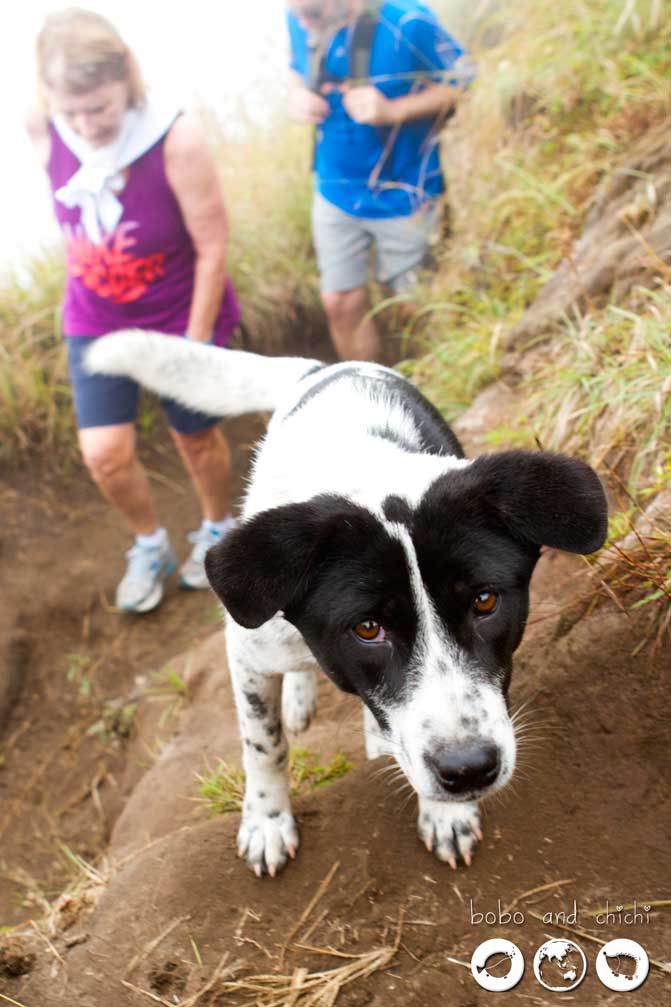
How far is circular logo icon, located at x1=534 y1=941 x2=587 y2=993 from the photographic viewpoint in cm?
194

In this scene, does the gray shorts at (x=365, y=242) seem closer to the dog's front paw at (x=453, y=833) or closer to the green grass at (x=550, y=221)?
the green grass at (x=550, y=221)

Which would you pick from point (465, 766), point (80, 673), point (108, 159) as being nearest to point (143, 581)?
point (80, 673)

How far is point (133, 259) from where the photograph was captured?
416cm

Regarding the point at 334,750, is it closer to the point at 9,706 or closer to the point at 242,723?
the point at 242,723

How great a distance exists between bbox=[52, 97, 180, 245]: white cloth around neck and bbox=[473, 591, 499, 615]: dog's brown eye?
2.90 meters

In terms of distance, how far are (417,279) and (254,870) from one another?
388 cm

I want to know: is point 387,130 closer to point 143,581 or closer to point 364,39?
point 364,39

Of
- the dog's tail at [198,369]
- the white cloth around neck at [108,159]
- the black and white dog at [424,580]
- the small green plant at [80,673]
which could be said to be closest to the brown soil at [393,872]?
the black and white dog at [424,580]

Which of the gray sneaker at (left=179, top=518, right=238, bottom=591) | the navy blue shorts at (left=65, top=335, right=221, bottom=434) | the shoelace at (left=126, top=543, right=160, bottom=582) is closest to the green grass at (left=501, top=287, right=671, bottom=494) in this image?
the navy blue shorts at (left=65, top=335, right=221, bottom=434)

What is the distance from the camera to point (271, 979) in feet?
7.01

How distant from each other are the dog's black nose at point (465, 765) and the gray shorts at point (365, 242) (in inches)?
155

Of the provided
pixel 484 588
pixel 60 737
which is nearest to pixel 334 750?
pixel 484 588

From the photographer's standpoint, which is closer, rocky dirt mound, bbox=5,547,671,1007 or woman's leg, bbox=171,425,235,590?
rocky dirt mound, bbox=5,547,671,1007

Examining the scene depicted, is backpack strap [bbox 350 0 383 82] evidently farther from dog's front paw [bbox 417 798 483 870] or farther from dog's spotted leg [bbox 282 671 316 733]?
dog's front paw [bbox 417 798 483 870]
